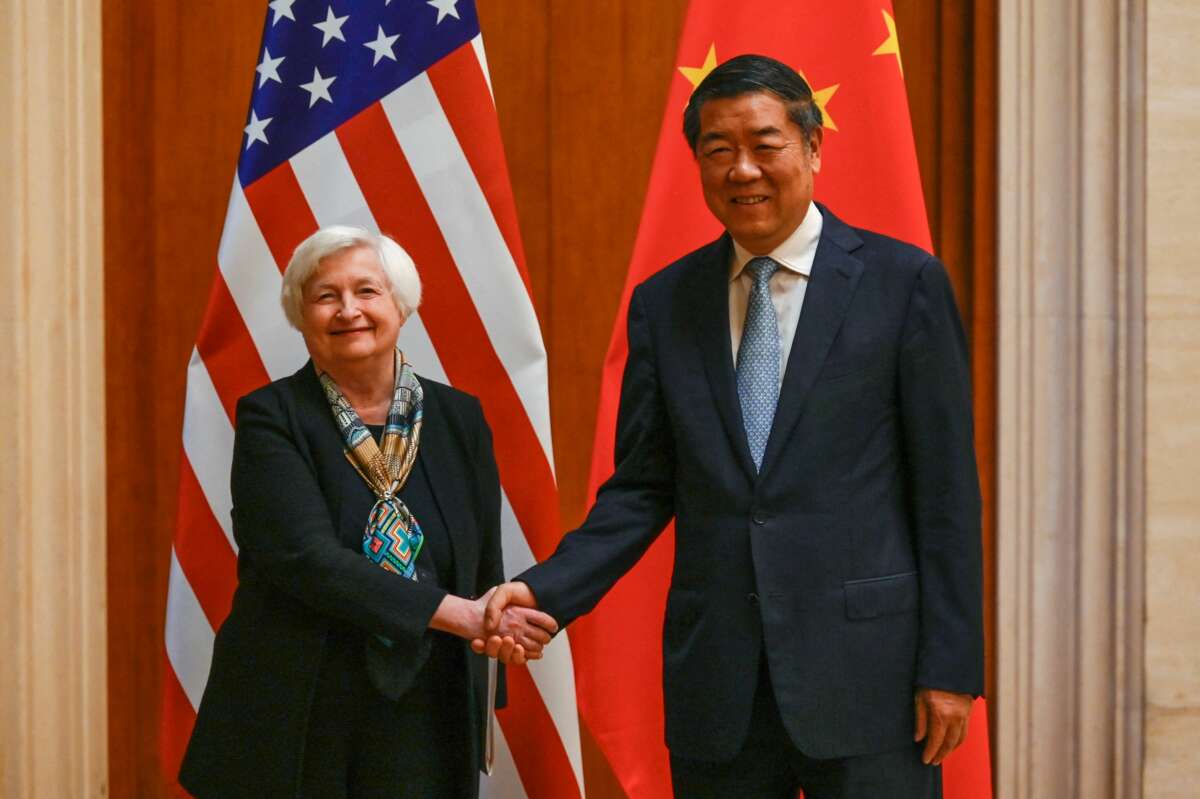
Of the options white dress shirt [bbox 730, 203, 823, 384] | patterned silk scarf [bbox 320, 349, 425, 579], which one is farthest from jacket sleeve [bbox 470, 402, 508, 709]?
white dress shirt [bbox 730, 203, 823, 384]

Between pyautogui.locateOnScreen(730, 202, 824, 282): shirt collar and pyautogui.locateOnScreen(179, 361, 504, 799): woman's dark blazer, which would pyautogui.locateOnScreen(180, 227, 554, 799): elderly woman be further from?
pyautogui.locateOnScreen(730, 202, 824, 282): shirt collar

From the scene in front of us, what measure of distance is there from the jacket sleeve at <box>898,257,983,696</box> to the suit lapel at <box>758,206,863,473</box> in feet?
0.34

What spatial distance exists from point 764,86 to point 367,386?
865 millimetres

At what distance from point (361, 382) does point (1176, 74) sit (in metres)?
1.99

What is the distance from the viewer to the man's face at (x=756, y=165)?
195cm

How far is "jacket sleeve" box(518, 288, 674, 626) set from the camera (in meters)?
2.11

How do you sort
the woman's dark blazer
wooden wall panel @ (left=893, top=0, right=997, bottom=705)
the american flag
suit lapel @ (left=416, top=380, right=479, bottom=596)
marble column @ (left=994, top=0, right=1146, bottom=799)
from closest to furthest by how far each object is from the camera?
the woman's dark blazer → suit lapel @ (left=416, top=380, right=479, bottom=596) → the american flag → marble column @ (left=994, top=0, right=1146, bottom=799) → wooden wall panel @ (left=893, top=0, right=997, bottom=705)

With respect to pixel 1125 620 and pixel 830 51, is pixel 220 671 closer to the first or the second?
pixel 830 51

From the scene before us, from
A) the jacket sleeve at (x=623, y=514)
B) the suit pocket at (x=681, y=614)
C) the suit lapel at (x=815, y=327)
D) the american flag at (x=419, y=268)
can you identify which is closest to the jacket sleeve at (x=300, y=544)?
the jacket sleeve at (x=623, y=514)

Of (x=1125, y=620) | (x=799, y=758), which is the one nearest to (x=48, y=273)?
(x=799, y=758)

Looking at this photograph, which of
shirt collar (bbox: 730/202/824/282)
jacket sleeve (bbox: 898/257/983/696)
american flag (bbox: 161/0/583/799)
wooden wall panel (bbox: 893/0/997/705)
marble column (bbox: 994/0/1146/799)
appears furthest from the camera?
wooden wall panel (bbox: 893/0/997/705)

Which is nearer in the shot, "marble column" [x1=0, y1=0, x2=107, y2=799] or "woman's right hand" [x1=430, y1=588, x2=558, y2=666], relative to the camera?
"woman's right hand" [x1=430, y1=588, x2=558, y2=666]

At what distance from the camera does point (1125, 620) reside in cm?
302

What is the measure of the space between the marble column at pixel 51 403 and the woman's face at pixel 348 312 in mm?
975
